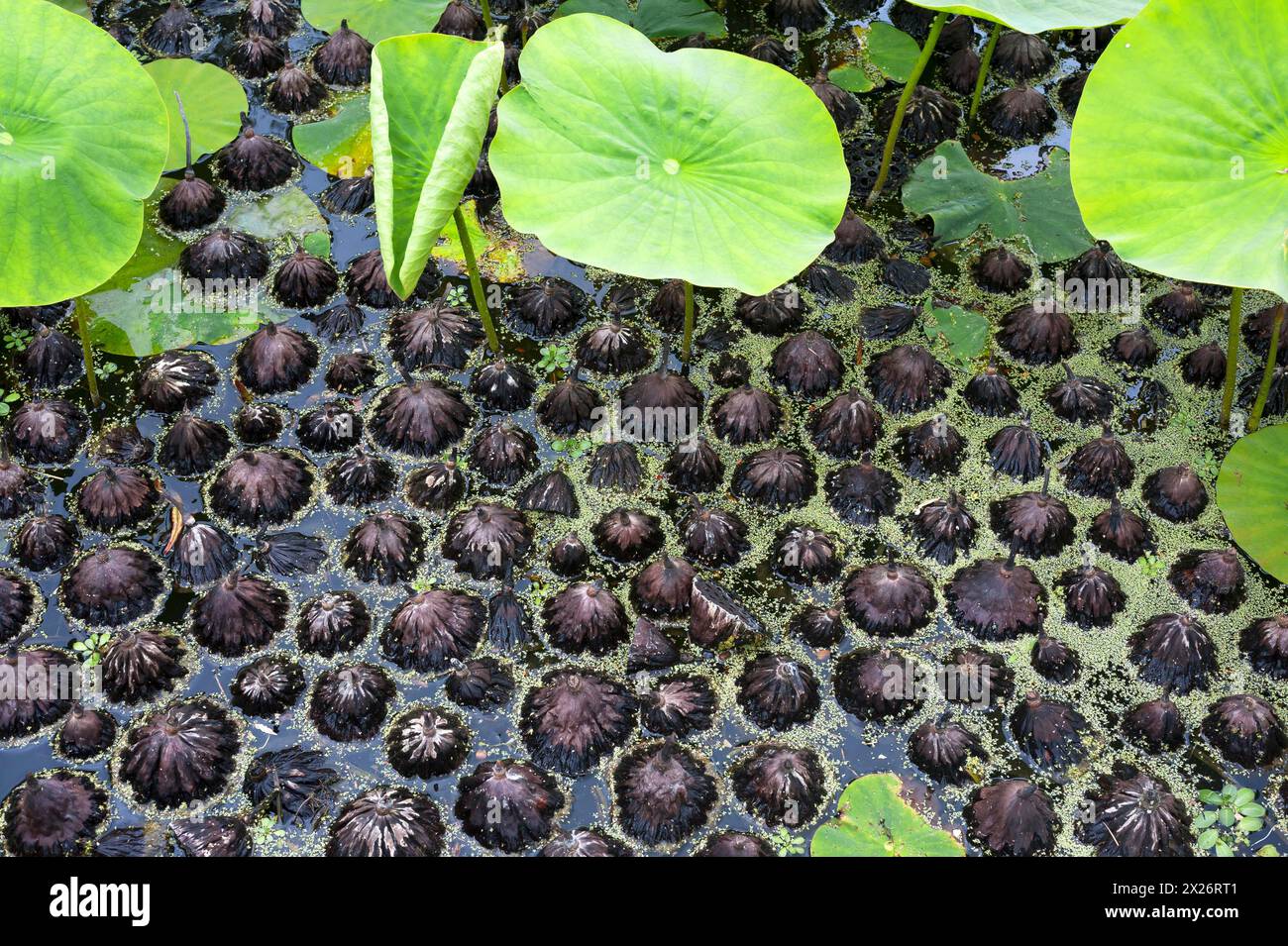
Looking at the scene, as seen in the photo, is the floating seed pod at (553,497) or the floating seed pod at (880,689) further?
the floating seed pod at (553,497)

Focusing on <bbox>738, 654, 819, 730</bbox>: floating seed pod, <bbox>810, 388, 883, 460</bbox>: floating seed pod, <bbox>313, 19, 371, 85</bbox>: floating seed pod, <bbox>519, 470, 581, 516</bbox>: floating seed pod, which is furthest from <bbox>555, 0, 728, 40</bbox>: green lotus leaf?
<bbox>738, 654, 819, 730</bbox>: floating seed pod

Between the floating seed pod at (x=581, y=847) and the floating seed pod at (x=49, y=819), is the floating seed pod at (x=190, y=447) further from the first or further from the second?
the floating seed pod at (x=581, y=847)

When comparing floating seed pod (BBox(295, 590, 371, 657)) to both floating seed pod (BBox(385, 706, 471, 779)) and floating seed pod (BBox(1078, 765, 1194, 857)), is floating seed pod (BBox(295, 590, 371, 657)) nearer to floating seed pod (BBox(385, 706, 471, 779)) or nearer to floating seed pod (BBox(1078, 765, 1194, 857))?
floating seed pod (BBox(385, 706, 471, 779))

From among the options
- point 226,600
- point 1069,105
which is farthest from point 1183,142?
point 226,600

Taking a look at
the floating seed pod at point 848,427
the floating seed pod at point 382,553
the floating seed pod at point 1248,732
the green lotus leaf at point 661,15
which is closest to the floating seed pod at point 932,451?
the floating seed pod at point 848,427

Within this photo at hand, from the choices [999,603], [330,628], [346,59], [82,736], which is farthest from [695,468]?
[346,59]
